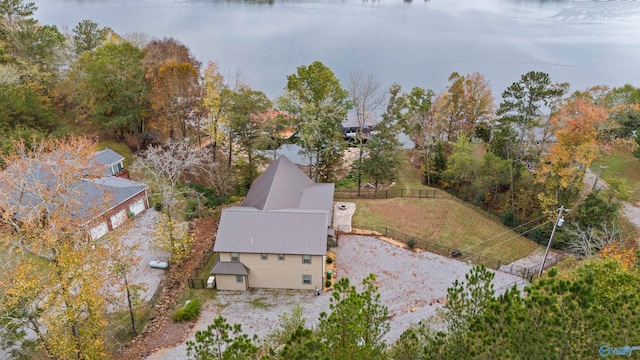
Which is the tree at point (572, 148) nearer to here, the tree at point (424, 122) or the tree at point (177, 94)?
the tree at point (424, 122)

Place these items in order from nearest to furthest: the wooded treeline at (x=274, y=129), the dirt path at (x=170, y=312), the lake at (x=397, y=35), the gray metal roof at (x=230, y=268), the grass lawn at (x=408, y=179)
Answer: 1. the dirt path at (x=170, y=312)
2. the gray metal roof at (x=230, y=268)
3. the wooded treeline at (x=274, y=129)
4. the grass lawn at (x=408, y=179)
5. the lake at (x=397, y=35)

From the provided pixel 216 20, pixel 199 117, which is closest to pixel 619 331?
pixel 199 117

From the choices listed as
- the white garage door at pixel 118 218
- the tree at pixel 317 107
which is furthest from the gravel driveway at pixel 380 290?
the white garage door at pixel 118 218

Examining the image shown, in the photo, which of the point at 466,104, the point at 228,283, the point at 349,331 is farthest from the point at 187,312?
the point at 466,104

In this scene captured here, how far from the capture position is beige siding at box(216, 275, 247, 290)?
22.7m

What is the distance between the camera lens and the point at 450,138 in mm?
41938

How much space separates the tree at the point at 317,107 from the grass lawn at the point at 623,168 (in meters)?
21.9

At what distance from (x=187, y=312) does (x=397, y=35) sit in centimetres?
8434

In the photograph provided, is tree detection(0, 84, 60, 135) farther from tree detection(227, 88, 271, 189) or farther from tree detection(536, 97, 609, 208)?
tree detection(536, 97, 609, 208)

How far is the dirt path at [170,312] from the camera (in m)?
18.5

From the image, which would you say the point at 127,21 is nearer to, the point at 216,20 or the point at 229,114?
the point at 216,20

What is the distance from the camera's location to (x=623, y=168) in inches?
1480

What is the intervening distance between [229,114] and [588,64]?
65243 millimetres

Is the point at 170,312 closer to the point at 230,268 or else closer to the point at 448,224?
the point at 230,268
